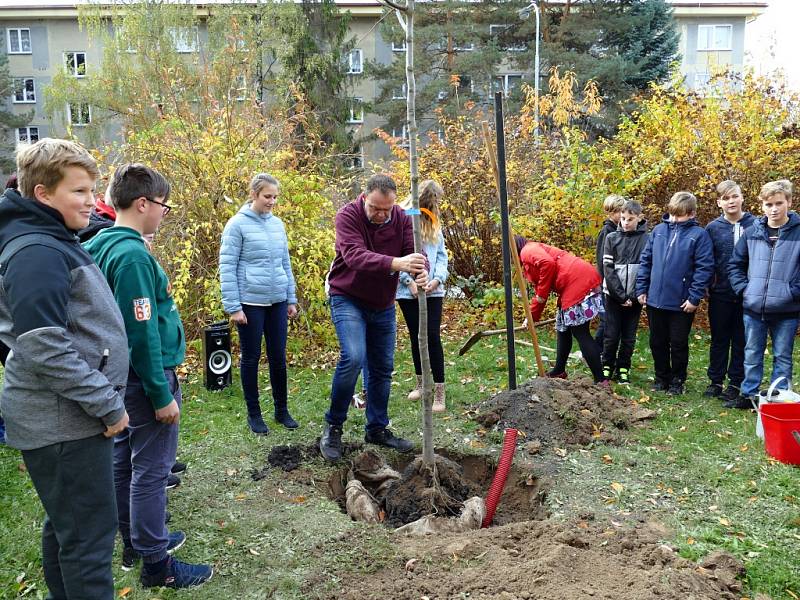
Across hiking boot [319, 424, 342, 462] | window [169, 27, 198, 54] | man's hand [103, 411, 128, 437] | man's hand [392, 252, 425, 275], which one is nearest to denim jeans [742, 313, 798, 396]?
man's hand [392, 252, 425, 275]

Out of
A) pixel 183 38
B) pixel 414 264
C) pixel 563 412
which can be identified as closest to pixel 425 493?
pixel 414 264

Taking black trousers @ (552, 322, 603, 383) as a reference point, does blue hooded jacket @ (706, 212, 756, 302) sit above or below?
above

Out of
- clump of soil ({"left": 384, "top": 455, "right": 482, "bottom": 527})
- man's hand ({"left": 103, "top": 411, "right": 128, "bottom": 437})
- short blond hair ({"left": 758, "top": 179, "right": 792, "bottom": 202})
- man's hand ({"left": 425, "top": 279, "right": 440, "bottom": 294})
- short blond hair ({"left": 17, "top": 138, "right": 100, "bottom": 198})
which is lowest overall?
clump of soil ({"left": 384, "top": 455, "right": 482, "bottom": 527})

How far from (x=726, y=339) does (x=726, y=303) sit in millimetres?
353

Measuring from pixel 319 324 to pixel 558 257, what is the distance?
133 inches

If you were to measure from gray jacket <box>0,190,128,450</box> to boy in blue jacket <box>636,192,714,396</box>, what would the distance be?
5256mm

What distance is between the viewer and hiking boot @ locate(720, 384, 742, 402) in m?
6.06

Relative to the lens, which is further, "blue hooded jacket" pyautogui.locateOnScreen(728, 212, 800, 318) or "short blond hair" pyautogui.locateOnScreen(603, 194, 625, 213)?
"short blond hair" pyautogui.locateOnScreen(603, 194, 625, 213)

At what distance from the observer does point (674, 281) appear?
618cm

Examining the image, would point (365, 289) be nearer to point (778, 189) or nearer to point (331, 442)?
point (331, 442)

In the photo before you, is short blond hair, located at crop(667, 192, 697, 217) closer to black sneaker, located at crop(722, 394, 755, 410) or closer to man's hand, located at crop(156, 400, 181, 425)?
black sneaker, located at crop(722, 394, 755, 410)

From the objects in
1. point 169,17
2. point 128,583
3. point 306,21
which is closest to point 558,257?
point 128,583

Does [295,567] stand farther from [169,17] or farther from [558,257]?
[169,17]

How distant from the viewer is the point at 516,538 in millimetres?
3609
